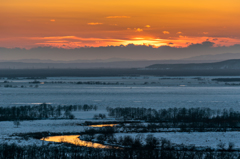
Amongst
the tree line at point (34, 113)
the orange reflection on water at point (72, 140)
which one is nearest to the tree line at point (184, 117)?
the tree line at point (34, 113)

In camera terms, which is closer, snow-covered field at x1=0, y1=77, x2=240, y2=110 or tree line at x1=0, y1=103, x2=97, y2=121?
tree line at x1=0, y1=103, x2=97, y2=121

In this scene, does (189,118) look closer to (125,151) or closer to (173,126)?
(173,126)

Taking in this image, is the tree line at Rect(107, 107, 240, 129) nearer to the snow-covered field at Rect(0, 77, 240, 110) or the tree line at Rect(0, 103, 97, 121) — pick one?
the tree line at Rect(0, 103, 97, 121)

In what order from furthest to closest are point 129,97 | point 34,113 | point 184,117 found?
1. point 129,97
2. point 34,113
3. point 184,117

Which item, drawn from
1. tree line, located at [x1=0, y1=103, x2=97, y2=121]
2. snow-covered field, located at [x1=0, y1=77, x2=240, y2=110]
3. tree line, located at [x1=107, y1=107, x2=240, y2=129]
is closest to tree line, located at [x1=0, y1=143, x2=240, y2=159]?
tree line, located at [x1=107, y1=107, x2=240, y2=129]

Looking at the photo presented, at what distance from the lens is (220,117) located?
32.3 metres

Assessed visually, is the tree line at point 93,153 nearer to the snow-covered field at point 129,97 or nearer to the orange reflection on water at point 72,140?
the orange reflection on water at point 72,140

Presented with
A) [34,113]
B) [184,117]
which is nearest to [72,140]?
[34,113]

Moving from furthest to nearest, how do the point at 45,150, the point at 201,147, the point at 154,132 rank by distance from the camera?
1. the point at 154,132
2. the point at 201,147
3. the point at 45,150

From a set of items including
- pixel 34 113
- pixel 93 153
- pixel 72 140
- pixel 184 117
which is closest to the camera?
pixel 93 153

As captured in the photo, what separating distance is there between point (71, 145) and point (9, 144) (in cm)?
390

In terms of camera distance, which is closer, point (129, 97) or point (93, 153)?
point (93, 153)

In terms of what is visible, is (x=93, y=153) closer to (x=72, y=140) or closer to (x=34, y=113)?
(x=72, y=140)

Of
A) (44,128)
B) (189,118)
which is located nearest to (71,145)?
(44,128)
